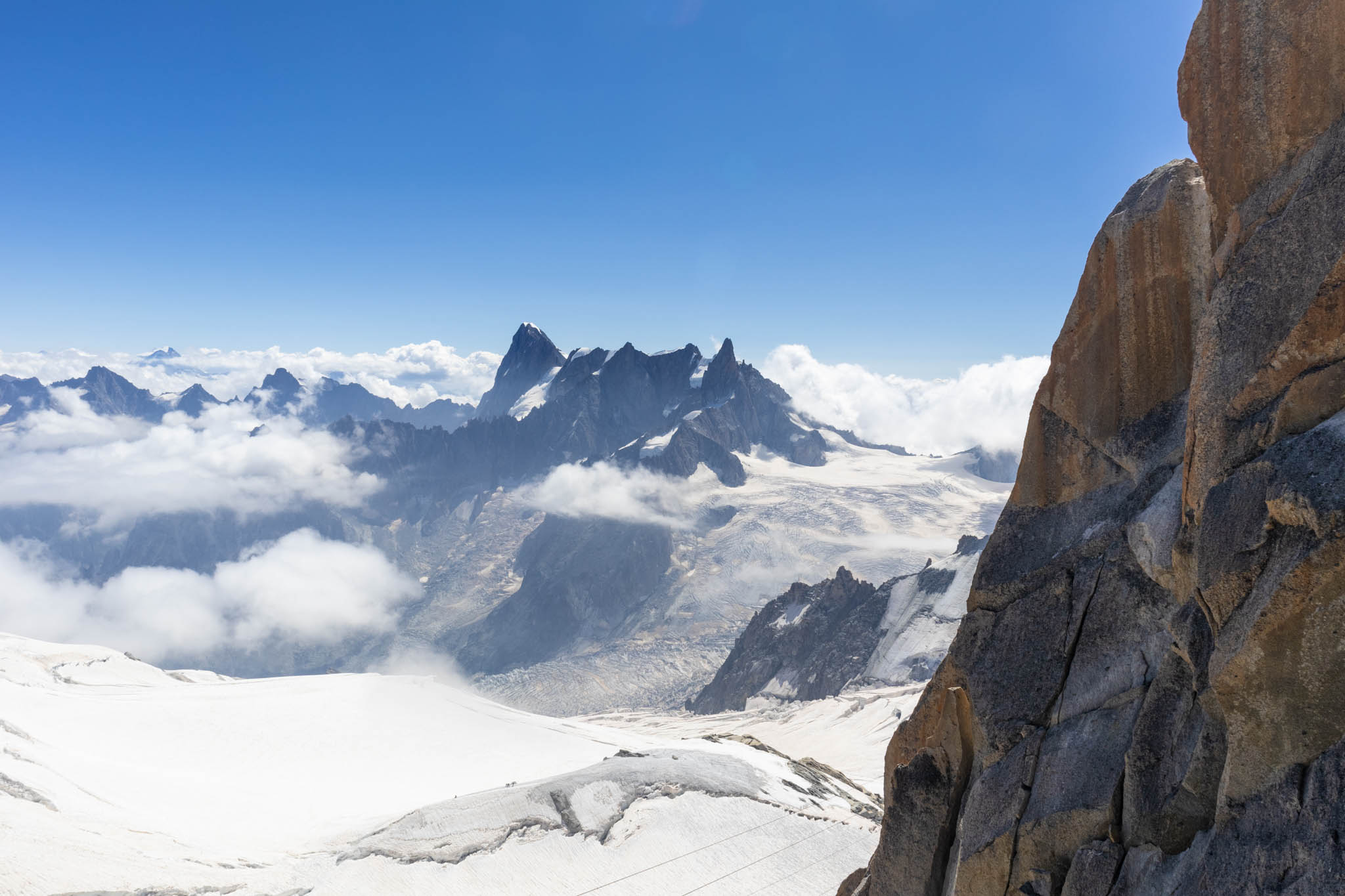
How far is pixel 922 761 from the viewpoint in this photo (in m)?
17.9

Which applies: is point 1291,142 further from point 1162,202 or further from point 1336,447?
point 1336,447

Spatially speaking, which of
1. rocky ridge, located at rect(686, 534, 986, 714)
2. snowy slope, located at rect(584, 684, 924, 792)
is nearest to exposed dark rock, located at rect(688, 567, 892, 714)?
rocky ridge, located at rect(686, 534, 986, 714)

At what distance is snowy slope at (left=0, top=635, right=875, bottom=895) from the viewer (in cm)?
2961

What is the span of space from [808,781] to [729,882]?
15670 millimetres

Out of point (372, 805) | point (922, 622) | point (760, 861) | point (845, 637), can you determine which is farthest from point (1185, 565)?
point (845, 637)

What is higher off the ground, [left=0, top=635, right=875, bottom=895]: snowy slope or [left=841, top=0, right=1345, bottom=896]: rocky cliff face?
[left=841, top=0, right=1345, bottom=896]: rocky cliff face

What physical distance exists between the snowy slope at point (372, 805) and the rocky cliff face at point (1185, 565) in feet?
64.0

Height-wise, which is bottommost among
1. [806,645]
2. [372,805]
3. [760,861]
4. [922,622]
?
[806,645]

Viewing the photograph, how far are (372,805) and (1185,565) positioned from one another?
46570 mm

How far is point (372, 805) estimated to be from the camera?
1695 inches

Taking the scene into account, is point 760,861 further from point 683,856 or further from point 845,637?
point 845,637

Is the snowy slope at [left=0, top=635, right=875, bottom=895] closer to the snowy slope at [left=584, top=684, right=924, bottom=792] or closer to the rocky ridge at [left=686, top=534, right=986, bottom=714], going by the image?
the snowy slope at [left=584, top=684, right=924, bottom=792]

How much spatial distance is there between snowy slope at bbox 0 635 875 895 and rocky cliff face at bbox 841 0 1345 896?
19.5m

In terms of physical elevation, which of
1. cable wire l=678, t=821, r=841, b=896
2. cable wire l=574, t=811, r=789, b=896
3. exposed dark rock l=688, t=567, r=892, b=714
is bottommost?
exposed dark rock l=688, t=567, r=892, b=714
